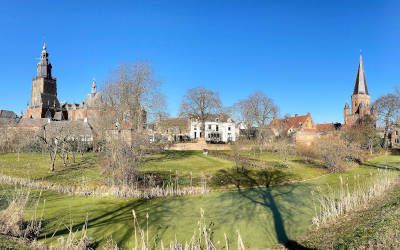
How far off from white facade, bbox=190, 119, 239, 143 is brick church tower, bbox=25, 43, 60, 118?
142 ft

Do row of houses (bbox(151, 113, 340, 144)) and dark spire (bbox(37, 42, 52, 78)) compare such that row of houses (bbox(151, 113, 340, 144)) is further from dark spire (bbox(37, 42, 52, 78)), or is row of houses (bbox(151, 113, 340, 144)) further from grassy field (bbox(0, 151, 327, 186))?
grassy field (bbox(0, 151, 327, 186))

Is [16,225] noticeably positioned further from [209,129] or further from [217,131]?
[217,131]

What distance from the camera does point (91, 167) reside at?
114ft

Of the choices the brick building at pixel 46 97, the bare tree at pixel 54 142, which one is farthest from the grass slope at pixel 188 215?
the brick building at pixel 46 97

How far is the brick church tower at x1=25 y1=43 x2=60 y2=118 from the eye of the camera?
4245 inches

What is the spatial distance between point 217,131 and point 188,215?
265ft

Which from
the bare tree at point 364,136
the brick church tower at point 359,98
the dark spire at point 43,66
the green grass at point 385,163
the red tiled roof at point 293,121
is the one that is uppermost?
the dark spire at point 43,66

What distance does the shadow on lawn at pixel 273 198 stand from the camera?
15.2 metres

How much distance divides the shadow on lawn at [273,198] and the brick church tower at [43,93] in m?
90.3

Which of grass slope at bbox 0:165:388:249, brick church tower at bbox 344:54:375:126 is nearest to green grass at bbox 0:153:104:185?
grass slope at bbox 0:165:388:249

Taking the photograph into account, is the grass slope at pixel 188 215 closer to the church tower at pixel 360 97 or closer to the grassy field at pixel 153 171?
Result: the grassy field at pixel 153 171

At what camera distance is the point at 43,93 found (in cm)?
10906

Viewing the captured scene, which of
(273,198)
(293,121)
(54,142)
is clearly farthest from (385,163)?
(293,121)

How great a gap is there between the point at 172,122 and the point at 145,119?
1687 inches
